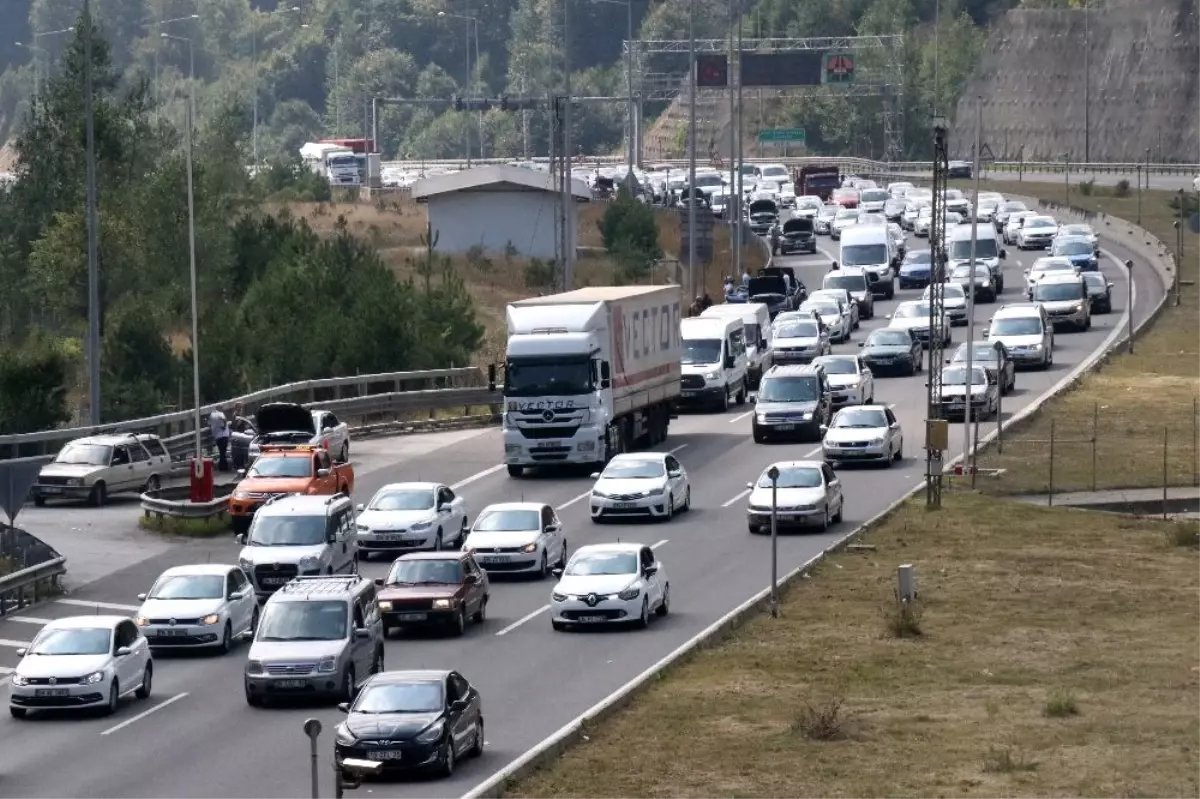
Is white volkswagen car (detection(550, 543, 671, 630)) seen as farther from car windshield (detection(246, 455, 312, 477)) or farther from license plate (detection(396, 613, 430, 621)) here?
car windshield (detection(246, 455, 312, 477))

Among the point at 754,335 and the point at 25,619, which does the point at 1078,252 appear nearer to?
the point at 754,335

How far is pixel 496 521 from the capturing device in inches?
1671

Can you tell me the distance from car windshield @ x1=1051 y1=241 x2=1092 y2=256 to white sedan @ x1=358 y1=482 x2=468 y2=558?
5150 centimetres

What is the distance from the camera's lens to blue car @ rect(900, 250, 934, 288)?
90188mm

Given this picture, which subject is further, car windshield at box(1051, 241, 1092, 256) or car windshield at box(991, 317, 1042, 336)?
car windshield at box(1051, 241, 1092, 256)

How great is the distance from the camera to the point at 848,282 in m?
83.0

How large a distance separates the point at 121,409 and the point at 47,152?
31359 mm

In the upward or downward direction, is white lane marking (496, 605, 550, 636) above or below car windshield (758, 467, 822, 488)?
below

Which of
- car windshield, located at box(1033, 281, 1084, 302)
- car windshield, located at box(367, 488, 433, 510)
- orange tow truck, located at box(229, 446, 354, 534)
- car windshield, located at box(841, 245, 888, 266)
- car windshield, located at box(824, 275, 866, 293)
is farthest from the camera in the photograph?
car windshield, located at box(841, 245, 888, 266)

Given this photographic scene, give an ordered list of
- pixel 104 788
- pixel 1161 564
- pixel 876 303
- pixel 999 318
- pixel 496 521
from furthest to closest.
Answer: pixel 876 303 < pixel 999 318 < pixel 1161 564 < pixel 496 521 < pixel 104 788

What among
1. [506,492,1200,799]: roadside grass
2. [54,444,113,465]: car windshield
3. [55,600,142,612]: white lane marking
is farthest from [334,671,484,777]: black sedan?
[54,444,113,465]: car windshield

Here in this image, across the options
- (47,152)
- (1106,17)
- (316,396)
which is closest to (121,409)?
(316,396)

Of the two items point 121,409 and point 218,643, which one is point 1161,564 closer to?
point 218,643

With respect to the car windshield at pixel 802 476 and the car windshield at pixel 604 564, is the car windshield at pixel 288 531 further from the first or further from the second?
the car windshield at pixel 802 476
